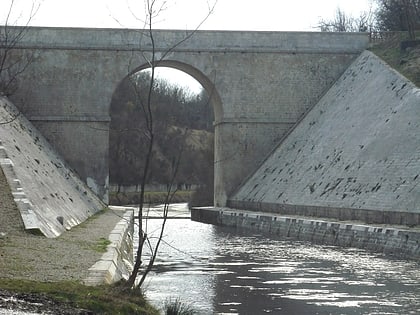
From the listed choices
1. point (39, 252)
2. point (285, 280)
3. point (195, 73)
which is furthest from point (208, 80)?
point (39, 252)

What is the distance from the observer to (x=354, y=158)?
26.6 metres

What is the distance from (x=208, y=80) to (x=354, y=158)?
11.4 metres

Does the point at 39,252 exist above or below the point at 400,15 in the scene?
below

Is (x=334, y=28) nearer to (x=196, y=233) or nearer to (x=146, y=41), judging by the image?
(x=146, y=41)


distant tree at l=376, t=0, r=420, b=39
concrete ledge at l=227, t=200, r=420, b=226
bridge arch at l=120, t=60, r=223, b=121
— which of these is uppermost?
distant tree at l=376, t=0, r=420, b=39

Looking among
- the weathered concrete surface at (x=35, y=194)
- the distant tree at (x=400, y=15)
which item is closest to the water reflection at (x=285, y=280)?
the weathered concrete surface at (x=35, y=194)

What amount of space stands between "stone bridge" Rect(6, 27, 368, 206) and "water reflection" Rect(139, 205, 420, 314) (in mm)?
15586

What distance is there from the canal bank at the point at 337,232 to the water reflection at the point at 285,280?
0.58 metres

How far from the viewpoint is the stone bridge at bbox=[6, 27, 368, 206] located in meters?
34.6

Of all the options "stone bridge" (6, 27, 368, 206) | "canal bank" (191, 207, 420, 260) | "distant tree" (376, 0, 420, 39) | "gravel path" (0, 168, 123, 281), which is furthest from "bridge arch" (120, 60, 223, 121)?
"gravel path" (0, 168, 123, 281)

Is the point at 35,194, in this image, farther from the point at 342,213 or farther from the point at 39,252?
A: the point at 342,213

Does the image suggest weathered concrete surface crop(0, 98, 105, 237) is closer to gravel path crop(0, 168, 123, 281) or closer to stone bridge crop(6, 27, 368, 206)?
gravel path crop(0, 168, 123, 281)

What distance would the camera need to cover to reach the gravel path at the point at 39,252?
911 cm

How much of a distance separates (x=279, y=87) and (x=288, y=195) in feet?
29.3
